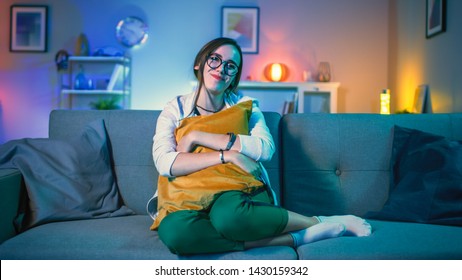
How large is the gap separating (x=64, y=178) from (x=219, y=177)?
0.60 m

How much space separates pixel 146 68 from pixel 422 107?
122 inches

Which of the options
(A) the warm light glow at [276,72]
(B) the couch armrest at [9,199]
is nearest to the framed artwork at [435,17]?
(A) the warm light glow at [276,72]

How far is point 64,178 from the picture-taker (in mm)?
1794

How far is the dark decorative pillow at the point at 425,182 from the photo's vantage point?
5.77ft

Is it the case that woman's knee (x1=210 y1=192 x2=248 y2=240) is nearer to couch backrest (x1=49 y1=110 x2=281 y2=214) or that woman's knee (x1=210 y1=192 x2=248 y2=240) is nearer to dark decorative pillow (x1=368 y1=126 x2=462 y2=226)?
couch backrest (x1=49 y1=110 x2=281 y2=214)

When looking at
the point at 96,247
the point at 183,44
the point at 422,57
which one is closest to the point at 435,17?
the point at 422,57

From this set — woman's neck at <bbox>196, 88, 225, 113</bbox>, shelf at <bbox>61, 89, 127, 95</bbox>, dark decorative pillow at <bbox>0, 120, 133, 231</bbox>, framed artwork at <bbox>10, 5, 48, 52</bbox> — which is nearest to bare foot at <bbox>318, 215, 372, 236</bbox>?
woman's neck at <bbox>196, 88, 225, 113</bbox>

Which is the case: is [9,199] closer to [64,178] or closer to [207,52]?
[64,178]

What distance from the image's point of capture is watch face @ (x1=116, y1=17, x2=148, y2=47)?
18.5 ft
